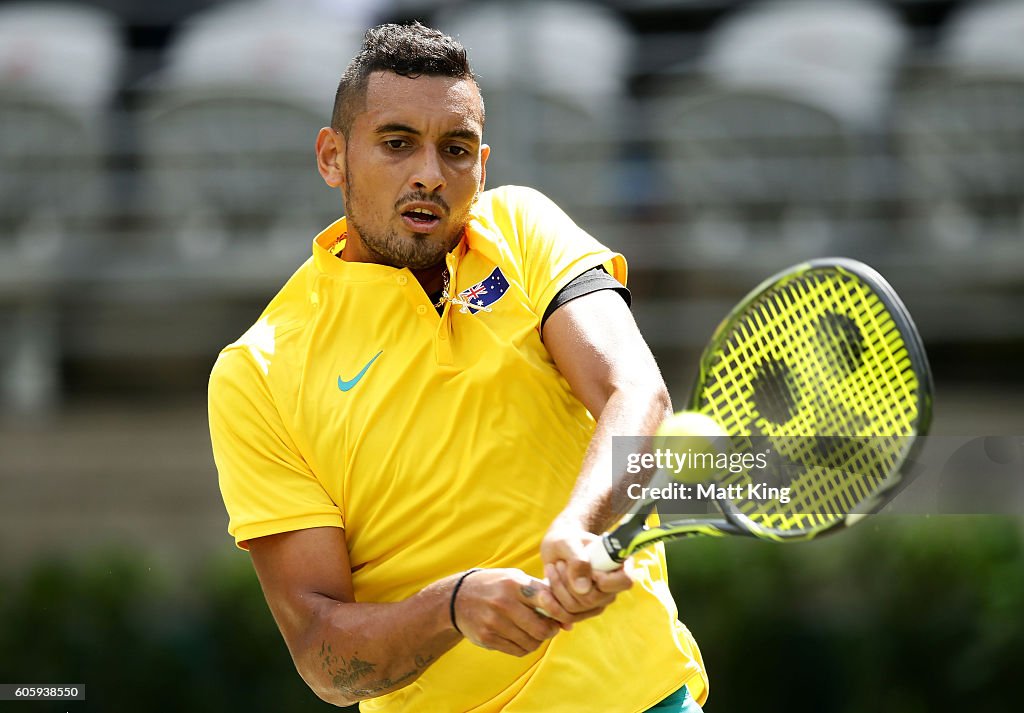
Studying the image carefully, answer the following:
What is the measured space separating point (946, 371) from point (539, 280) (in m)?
4.74

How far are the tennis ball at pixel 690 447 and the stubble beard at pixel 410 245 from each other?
62 centimetres

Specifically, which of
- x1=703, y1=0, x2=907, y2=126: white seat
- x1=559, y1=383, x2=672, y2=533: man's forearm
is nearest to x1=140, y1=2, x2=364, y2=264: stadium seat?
x1=703, y1=0, x2=907, y2=126: white seat

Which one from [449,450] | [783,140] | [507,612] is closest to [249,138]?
[783,140]

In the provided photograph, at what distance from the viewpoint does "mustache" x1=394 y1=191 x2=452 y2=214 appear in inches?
118

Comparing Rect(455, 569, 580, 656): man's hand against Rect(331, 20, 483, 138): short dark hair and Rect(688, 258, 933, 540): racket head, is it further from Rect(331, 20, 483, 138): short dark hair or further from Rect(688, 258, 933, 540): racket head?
Rect(331, 20, 483, 138): short dark hair

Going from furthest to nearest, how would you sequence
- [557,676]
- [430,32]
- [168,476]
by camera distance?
1. [168,476]
2. [430,32]
3. [557,676]

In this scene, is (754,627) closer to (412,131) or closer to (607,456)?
(607,456)

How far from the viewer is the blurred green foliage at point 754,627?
A: 16.4ft

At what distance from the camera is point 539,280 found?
3.03 m

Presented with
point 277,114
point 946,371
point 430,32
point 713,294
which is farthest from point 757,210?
point 430,32

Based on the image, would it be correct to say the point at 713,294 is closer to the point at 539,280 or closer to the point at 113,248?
the point at 113,248

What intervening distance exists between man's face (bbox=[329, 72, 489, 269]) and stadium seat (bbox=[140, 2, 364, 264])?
419cm

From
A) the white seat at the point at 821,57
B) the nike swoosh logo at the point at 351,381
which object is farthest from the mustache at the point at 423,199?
the white seat at the point at 821,57

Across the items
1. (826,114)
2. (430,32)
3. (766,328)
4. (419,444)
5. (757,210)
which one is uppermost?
(430,32)
